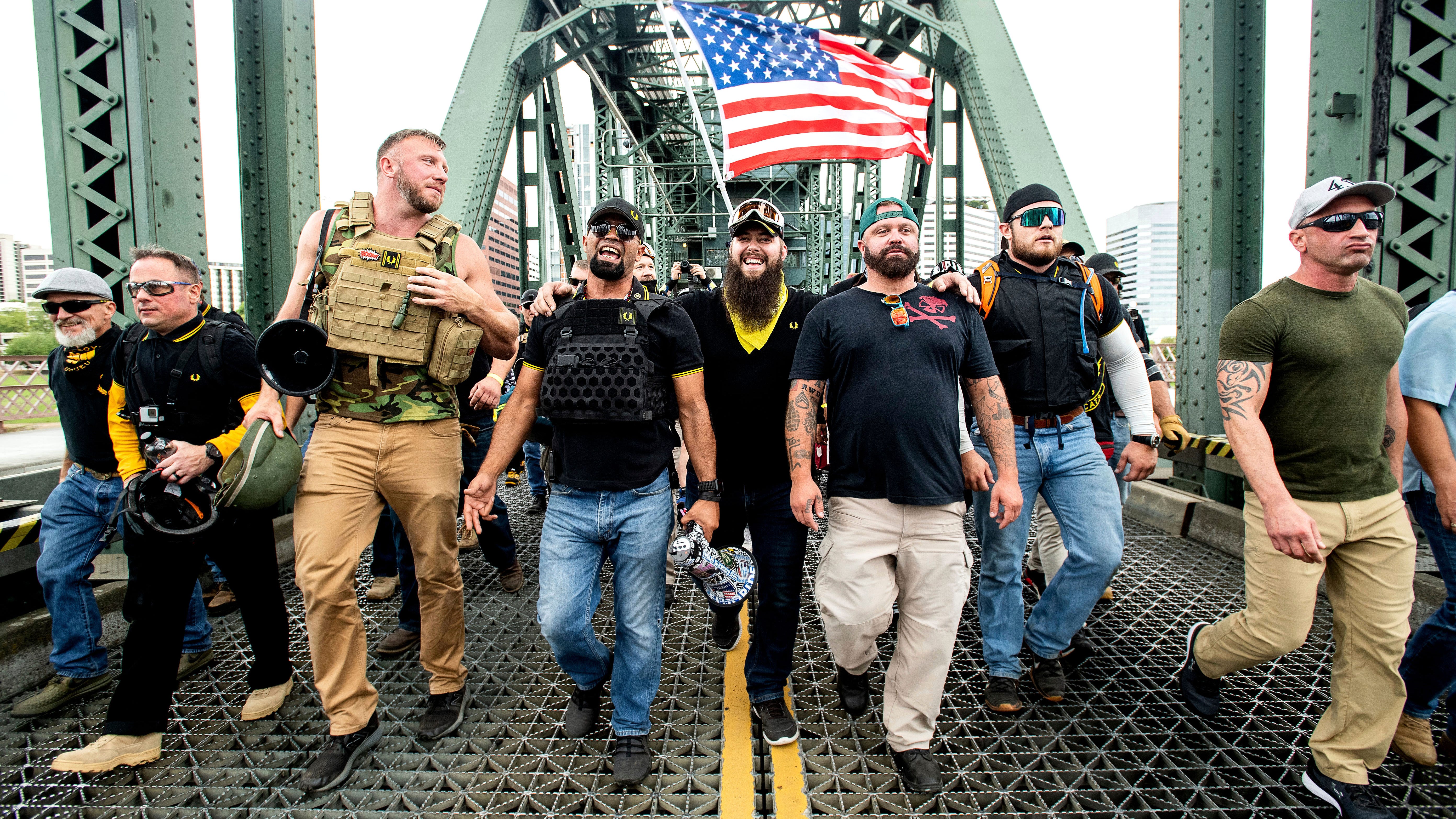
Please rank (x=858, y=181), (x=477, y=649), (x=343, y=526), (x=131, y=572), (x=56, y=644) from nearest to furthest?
(x=343, y=526) < (x=131, y=572) < (x=56, y=644) < (x=477, y=649) < (x=858, y=181)

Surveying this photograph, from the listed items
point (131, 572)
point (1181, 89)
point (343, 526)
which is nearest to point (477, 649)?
point (343, 526)

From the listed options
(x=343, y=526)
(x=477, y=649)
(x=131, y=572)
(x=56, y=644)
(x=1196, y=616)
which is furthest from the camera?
(x=1196, y=616)

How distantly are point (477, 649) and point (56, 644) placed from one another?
1.88 m

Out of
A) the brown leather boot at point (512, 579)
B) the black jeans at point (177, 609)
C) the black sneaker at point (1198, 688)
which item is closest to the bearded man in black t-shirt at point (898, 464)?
the black sneaker at point (1198, 688)

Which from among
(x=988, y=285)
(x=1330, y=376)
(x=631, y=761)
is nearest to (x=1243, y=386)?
(x=1330, y=376)

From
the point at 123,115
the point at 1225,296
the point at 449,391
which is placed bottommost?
the point at 449,391

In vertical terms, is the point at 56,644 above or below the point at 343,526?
below

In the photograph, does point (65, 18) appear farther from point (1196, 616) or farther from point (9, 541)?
point (1196, 616)

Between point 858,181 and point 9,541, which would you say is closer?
point 9,541

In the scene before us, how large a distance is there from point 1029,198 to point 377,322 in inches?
119

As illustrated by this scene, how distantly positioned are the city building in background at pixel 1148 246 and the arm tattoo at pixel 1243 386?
283 ft

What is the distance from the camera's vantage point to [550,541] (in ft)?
8.91

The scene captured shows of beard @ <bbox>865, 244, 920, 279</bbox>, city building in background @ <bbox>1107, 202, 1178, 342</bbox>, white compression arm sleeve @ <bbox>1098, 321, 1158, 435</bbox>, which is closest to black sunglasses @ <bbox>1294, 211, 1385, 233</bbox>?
white compression arm sleeve @ <bbox>1098, 321, 1158, 435</bbox>

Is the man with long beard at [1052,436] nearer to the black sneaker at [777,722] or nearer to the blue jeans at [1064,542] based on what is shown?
the blue jeans at [1064,542]
